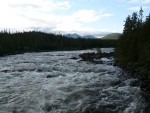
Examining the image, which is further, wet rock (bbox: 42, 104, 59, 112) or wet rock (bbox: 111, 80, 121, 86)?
wet rock (bbox: 111, 80, 121, 86)

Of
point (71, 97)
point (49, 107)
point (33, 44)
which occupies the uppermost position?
point (33, 44)

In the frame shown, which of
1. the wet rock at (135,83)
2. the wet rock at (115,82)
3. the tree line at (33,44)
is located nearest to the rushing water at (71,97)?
the wet rock at (115,82)

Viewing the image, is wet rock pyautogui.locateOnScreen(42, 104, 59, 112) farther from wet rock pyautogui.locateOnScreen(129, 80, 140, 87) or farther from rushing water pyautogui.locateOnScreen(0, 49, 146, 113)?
wet rock pyautogui.locateOnScreen(129, 80, 140, 87)

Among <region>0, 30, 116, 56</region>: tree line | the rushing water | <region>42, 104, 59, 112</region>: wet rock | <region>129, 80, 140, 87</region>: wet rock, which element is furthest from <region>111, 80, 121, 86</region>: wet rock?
<region>0, 30, 116, 56</region>: tree line

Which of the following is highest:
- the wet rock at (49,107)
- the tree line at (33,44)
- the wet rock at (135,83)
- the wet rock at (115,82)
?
the tree line at (33,44)

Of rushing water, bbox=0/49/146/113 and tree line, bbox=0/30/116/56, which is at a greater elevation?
tree line, bbox=0/30/116/56

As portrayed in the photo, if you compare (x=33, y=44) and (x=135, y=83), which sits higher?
(x=33, y=44)

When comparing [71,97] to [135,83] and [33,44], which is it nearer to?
[135,83]

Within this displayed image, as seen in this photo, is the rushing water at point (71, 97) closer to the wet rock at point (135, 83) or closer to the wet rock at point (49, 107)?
the wet rock at point (49, 107)

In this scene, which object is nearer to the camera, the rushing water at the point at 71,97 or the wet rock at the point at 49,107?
the wet rock at the point at 49,107

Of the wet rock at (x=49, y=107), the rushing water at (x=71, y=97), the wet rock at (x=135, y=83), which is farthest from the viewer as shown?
the wet rock at (x=135, y=83)

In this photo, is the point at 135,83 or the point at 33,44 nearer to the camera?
the point at 135,83

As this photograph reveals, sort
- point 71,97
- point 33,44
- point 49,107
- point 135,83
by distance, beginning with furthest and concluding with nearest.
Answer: point 33,44, point 135,83, point 71,97, point 49,107

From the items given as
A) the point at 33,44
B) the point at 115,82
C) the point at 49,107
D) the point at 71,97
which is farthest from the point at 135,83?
the point at 33,44
